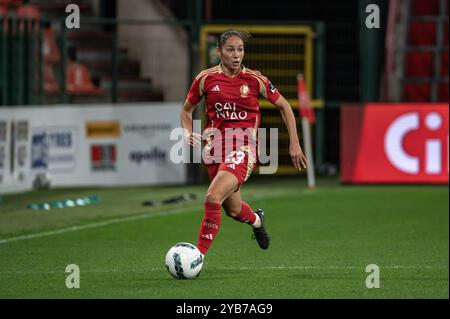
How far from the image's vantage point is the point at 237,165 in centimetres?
921

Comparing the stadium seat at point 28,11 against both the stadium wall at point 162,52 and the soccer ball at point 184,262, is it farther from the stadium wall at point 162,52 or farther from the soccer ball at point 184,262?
the soccer ball at point 184,262

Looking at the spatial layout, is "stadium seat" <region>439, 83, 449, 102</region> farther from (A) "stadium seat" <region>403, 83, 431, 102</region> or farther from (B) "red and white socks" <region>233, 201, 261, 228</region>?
(B) "red and white socks" <region>233, 201, 261, 228</region>

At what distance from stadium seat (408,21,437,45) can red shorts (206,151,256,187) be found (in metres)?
16.0

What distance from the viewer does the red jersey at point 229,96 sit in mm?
9250

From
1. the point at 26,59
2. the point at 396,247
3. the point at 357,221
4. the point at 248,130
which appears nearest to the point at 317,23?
the point at 26,59

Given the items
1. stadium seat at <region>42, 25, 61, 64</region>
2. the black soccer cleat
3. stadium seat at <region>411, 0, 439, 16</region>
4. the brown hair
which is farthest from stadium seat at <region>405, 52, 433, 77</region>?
the brown hair

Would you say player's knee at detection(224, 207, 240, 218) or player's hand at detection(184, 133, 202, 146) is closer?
player's hand at detection(184, 133, 202, 146)

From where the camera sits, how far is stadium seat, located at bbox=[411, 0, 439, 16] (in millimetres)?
25188

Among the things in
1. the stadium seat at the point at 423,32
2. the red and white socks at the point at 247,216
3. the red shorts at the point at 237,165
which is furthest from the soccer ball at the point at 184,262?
the stadium seat at the point at 423,32

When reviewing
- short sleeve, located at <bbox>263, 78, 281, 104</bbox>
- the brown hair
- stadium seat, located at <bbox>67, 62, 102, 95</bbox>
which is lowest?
stadium seat, located at <bbox>67, 62, 102, 95</bbox>

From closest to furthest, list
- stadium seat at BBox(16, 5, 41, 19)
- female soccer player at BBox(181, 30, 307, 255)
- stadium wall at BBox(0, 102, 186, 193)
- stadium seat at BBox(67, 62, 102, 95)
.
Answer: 1. female soccer player at BBox(181, 30, 307, 255)
2. stadium wall at BBox(0, 102, 186, 193)
3. stadium seat at BBox(67, 62, 102, 95)
4. stadium seat at BBox(16, 5, 41, 19)

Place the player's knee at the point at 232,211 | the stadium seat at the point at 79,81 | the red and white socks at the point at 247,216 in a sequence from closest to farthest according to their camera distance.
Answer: the player's knee at the point at 232,211, the red and white socks at the point at 247,216, the stadium seat at the point at 79,81

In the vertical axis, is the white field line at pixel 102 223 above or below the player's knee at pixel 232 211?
below

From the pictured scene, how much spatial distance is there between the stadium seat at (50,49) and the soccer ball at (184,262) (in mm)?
14494
